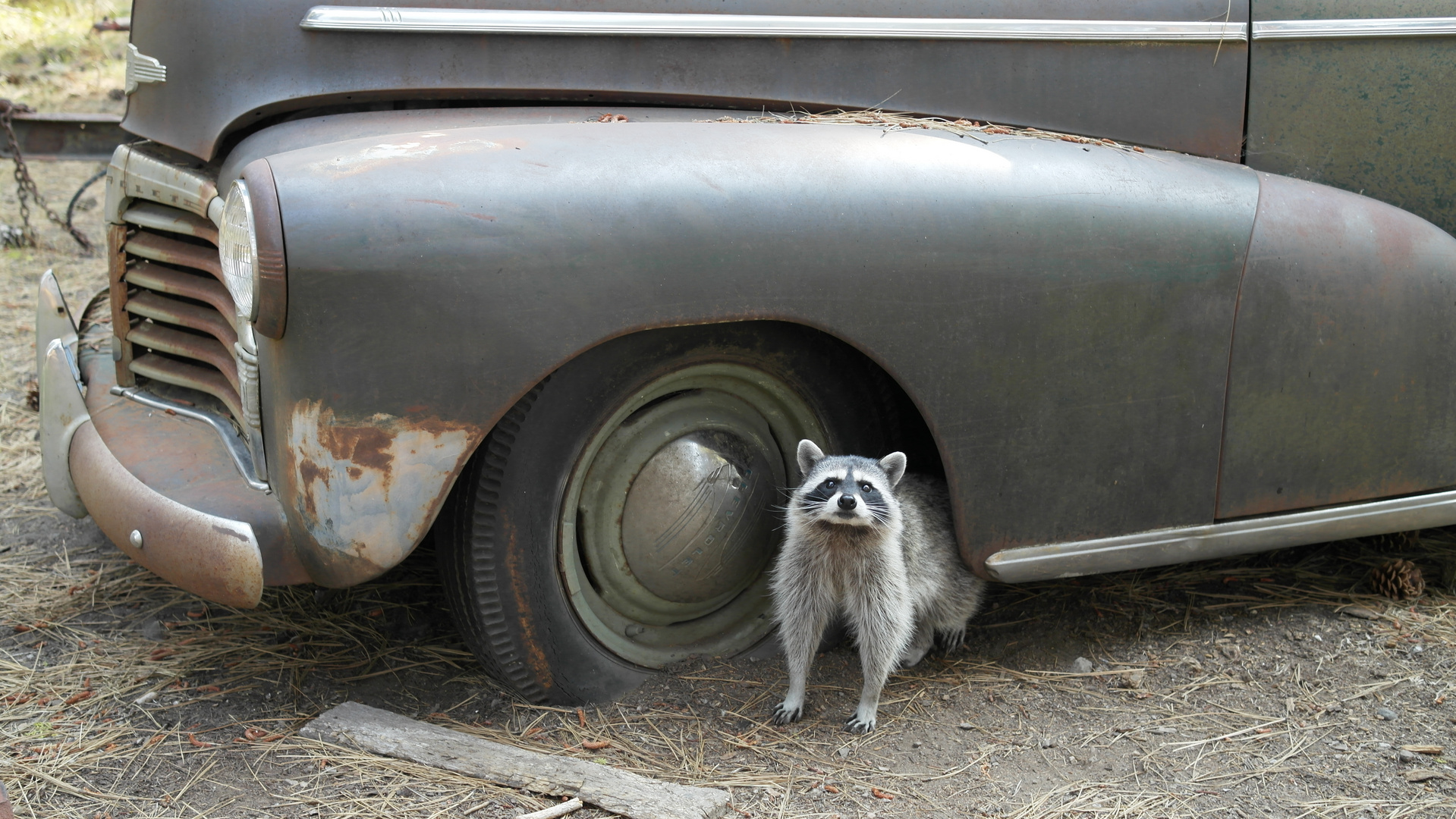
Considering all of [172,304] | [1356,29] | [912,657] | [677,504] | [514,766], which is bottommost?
[912,657]

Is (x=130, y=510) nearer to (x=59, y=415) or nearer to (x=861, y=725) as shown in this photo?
(x=59, y=415)

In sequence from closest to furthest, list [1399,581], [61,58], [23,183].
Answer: [1399,581]
[23,183]
[61,58]

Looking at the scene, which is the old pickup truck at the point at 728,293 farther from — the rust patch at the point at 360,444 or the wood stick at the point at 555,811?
the wood stick at the point at 555,811

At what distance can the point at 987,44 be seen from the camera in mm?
2662

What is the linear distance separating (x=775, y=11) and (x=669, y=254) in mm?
859

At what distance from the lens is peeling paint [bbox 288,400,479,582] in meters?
2.04

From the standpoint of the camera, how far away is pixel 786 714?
2.64 meters

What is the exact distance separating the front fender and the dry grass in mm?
9094

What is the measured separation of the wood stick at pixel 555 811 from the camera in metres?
2.10

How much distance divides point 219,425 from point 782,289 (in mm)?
1498

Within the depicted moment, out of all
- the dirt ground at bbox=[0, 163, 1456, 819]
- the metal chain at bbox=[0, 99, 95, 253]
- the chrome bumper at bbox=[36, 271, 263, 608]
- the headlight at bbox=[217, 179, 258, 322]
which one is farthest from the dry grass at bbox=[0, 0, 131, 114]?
the headlight at bbox=[217, 179, 258, 322]

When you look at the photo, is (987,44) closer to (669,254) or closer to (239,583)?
Result: (669,254)

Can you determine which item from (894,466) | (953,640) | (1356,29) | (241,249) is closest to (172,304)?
(241,249)

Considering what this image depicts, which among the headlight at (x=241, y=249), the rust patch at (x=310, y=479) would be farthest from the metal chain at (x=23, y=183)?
the rust patch at (x=310, y=479)
